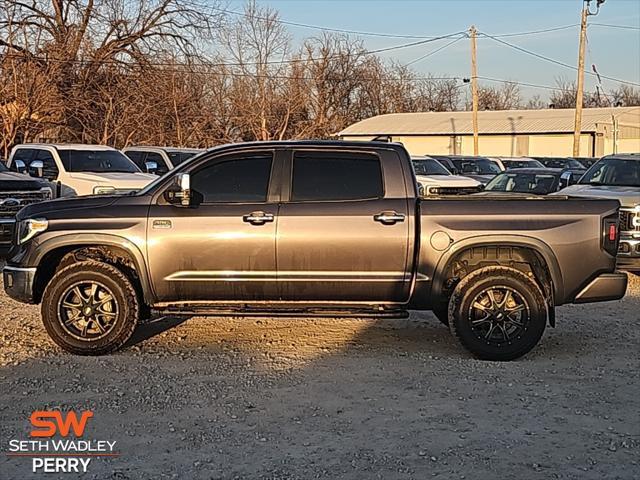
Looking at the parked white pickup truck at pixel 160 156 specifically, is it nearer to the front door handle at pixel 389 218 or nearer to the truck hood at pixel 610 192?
the truck hood at pixel 610 192

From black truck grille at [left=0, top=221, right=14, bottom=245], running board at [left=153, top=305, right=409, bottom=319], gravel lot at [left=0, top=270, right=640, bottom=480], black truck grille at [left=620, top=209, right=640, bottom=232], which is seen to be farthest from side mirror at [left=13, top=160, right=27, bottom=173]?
black truck grille at [left=620, top=209, right=640, bottom=232]

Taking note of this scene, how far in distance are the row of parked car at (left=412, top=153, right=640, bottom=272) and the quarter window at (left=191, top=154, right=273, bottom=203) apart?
5.28 ft

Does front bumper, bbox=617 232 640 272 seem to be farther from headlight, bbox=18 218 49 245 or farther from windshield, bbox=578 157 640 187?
headlight, bbox=18 218 49 245

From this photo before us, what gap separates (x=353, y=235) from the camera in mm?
6918

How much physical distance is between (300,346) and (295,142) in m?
1.96

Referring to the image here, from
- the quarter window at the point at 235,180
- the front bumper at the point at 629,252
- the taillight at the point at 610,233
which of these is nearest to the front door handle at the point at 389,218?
the quarter window at the point at 235,180

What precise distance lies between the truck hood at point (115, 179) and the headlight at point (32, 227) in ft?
21.8

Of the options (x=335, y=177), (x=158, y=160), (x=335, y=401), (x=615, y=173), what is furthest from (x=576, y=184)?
(x=158, y=160)

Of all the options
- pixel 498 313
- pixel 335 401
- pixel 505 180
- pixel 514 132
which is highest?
pixel 514 132

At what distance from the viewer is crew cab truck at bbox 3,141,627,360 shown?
6.91 m

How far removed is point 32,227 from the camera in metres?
7.12

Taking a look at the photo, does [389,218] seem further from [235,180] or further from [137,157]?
[137,157]

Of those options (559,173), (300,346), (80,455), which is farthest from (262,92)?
(80,455)

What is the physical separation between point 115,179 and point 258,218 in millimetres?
7996
